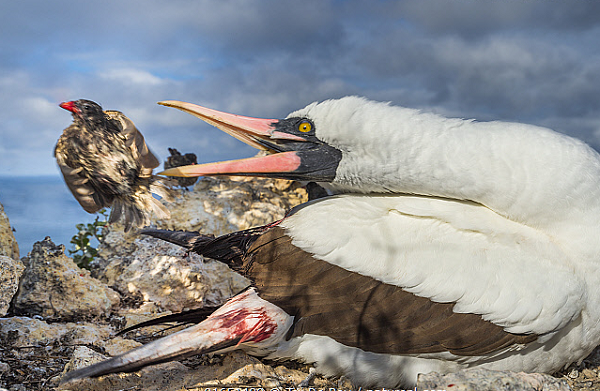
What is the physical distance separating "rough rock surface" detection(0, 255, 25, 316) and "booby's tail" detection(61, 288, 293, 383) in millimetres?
1363

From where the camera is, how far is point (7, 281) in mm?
3422

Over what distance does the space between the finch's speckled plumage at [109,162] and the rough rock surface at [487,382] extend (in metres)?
3.62

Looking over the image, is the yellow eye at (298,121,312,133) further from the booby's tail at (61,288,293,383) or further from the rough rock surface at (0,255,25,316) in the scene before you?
the rough rock surface at (0,255,25,316)

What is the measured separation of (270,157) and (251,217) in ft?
7.93

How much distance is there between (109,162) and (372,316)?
11.2ft

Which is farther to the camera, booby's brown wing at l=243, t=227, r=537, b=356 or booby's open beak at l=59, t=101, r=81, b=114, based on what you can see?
booby's open beak at l=59, t=101, r=81, b=114

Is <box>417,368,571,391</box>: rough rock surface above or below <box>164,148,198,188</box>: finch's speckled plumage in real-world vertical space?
below

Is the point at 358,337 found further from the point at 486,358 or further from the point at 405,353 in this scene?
the point at 486,358

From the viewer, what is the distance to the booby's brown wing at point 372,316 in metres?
2.41

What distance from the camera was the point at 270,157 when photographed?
287 centimetres

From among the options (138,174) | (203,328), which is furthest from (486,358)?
(138,174)

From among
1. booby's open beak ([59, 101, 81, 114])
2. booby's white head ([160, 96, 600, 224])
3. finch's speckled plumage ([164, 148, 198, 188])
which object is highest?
booby's open beak ([59, 101, 81, 114])

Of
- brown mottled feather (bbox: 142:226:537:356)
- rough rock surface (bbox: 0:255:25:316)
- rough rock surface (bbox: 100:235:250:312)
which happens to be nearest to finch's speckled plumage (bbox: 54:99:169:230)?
rough rock surface (bbox: 100:235:250:312)

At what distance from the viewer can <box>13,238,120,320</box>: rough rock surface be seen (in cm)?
380
